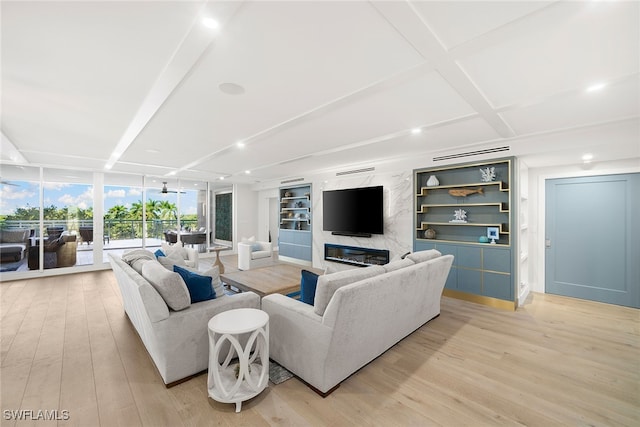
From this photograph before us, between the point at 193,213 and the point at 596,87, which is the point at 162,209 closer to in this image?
the point at 193,213

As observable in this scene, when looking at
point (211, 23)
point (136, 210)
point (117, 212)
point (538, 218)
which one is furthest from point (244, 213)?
point (211, 23)

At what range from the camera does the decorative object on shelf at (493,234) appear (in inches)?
164

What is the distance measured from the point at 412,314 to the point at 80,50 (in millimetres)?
3705

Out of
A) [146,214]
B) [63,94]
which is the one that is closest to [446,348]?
[63,94]

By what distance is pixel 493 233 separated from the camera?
4207mm

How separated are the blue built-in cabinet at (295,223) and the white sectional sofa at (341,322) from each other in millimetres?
4601

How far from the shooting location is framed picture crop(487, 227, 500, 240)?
164 inches

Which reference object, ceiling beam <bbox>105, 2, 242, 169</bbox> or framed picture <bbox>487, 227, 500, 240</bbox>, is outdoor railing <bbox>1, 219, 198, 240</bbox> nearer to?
ceiling beam <bbox>105, 2, 242, 169</bbox>

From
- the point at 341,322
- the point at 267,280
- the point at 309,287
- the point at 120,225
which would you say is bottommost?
the point at 267,280

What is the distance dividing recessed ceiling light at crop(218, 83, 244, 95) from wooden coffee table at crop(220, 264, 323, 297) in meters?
2.33

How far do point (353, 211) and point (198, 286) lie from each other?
401 centimetres

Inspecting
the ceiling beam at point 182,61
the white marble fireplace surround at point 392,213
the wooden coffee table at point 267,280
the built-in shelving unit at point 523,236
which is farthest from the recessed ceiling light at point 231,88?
the built-in shelving unit at point 523,236

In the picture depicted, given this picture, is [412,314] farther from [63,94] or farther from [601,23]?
[63,94]

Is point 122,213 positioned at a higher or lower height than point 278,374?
higher
